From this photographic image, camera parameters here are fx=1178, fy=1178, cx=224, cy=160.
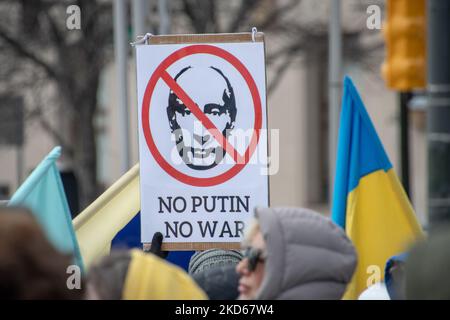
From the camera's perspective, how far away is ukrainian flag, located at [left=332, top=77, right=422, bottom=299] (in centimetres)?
507

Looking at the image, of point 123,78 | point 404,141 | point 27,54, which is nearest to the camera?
point 123,78

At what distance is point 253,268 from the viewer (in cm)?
329

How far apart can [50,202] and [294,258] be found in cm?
170

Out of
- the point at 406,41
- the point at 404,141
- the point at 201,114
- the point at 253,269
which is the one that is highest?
the point at 406,41

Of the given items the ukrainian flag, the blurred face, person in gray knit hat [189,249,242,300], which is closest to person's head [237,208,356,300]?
the blurred face

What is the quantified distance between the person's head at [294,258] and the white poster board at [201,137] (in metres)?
1.51

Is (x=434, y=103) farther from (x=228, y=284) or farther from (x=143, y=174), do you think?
(x=228, y=284)

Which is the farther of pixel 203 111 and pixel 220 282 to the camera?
pixel 203 111

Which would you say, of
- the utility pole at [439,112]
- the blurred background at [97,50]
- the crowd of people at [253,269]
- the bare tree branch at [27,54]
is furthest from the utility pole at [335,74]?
the crowd of people at [253,269]

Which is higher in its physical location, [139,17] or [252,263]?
[139,17]

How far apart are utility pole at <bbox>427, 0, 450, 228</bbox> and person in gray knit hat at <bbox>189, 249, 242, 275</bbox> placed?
3247mm

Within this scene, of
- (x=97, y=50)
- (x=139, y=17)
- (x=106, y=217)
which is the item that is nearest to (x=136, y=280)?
→ (x=106, y=217)

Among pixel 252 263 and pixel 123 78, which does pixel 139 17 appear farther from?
pixel 252 263
